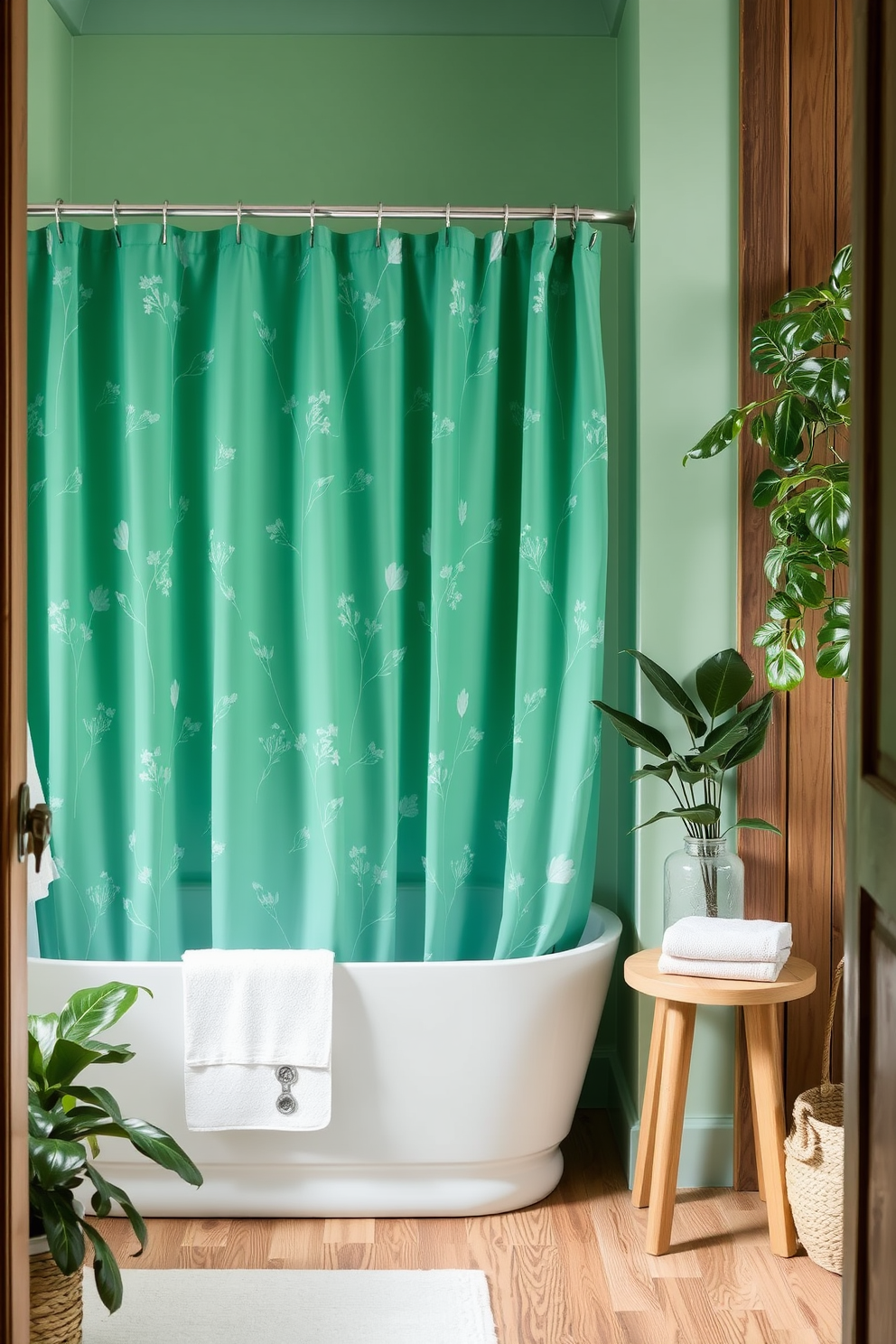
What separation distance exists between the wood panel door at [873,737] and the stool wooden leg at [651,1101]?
1.18 metres

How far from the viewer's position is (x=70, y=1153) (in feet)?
6.06

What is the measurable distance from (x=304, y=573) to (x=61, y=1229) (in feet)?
4.43

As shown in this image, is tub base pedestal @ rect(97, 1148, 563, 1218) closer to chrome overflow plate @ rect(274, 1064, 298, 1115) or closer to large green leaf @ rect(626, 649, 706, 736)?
chrome overflow plate @ rect(274, 1064, 298, 1115)

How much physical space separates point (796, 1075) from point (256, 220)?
2532 mm

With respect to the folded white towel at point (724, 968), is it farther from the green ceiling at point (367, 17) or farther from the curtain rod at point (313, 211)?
the green ceiling at point (367, 17)

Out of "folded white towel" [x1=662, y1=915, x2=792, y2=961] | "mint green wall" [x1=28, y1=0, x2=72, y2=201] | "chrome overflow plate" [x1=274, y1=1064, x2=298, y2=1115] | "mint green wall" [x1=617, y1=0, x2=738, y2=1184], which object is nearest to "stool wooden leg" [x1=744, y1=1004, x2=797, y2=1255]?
"folded white towel" [x1=662, y1=915, x2=792, y2=961]

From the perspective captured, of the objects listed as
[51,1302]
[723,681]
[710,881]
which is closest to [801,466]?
[723,681]

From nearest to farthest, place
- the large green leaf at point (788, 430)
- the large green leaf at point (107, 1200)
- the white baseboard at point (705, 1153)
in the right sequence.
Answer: the large green leaf at point (107, 1200) < the large green leaf at point (788, 430) < the white baseboard at point (705, 1153)

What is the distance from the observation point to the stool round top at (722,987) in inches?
88.8

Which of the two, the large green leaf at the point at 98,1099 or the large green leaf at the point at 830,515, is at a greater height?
the large green leaf at the point at 830,515

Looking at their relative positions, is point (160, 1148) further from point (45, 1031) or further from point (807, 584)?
point (807, 584)

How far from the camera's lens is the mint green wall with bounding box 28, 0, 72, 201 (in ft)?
9.31

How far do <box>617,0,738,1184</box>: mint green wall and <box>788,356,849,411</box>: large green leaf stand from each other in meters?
0.37

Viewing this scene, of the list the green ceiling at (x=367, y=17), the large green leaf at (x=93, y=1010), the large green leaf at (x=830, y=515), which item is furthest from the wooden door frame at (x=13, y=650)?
the green ceiling at (x=367, y=17)
